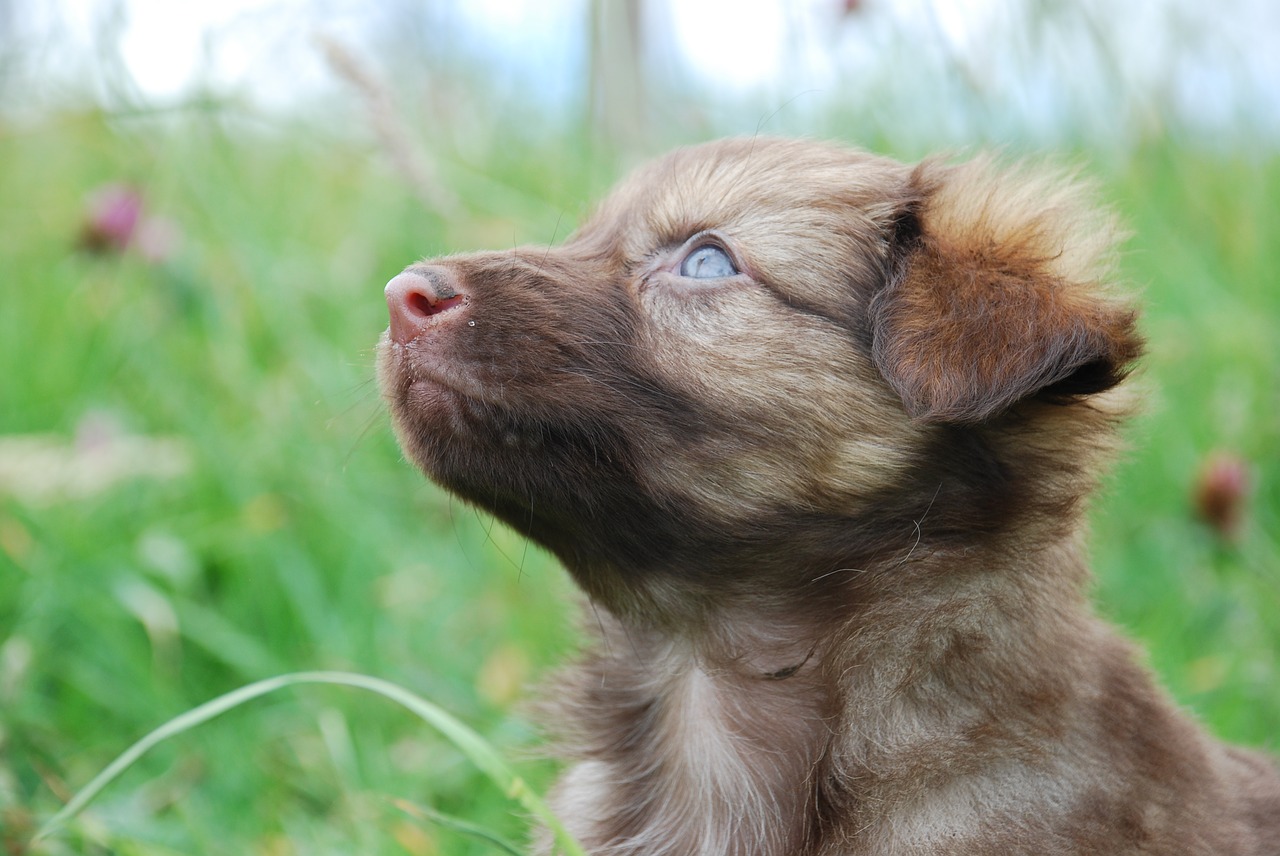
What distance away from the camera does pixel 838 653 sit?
223cm

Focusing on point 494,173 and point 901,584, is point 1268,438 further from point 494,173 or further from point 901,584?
point 494,173

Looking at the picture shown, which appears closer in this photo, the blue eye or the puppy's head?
the puppy's head

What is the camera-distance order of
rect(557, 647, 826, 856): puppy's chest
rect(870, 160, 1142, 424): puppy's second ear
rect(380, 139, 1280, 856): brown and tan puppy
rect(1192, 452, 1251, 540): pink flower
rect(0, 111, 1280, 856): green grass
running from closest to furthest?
rect(870, 160, 1142, 424): puppy's second ear, rect(380, 139, 1280, 856): brown and tan puppy, rect(557, 647, 826, 856): puppy's chest, rect(0, 111, 1280, 856): green grass, rect(1192, 452, 1251, 540): pink flower

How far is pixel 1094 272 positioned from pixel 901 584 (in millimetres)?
676

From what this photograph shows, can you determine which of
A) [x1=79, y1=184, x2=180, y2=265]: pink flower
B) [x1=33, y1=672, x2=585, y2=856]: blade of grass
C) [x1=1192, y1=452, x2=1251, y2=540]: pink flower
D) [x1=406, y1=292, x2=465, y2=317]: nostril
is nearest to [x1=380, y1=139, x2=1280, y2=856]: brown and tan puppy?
[x1=406, y1=292, x2=465, y2=317]: nostril

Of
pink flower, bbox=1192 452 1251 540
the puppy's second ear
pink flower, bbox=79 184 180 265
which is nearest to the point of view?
the puppy's second ear

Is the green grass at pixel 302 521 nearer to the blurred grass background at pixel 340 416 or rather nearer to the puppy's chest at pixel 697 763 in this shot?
the blurred grass background at pixel 340 416

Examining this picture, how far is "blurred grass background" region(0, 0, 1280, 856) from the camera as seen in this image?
3.19 m

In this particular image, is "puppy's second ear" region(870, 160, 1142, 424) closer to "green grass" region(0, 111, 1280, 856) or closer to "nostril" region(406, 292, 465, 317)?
"green grass" region(0, 111, 1280, 856)

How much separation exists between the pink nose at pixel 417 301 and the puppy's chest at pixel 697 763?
79 cm

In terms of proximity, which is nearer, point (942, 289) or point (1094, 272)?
point (942, 289)

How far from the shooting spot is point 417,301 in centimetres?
216

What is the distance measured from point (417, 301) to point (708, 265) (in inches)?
20.9

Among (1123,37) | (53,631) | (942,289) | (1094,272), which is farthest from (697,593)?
(1123,37)
